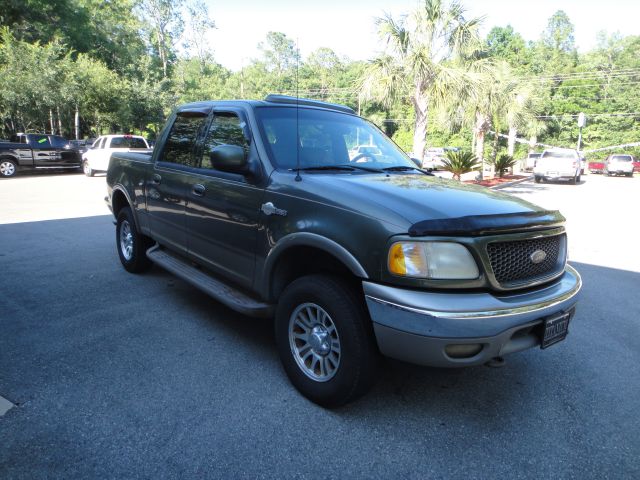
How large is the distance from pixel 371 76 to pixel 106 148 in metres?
12.4

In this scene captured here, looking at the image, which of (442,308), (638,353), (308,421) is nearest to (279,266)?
(308,421)

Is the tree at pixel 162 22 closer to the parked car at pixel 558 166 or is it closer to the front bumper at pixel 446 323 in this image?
the parked car at pixel 558 166

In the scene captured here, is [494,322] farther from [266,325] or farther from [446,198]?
[266,325]

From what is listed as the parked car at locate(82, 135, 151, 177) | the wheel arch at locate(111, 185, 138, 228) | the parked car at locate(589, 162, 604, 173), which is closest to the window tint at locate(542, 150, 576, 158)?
the parked car at locate(589, 162, 604, 173)

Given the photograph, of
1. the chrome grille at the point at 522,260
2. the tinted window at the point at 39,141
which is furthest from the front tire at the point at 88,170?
the chrome grille at the point at 522,260

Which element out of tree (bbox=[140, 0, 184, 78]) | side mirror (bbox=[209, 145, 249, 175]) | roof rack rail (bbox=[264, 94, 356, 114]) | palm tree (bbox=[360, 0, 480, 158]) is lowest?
side mirror (bbox=[209, 145, 249, 175])

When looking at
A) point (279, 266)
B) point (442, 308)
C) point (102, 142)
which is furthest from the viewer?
point (102, 142)

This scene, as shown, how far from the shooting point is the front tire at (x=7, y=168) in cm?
1827

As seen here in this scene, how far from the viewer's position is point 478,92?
1417cm

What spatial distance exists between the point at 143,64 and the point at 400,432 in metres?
34.0

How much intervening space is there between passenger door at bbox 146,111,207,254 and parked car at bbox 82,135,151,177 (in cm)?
1619

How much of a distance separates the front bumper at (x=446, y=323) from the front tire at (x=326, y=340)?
0.15 m

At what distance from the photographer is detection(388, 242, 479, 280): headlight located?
2.35 meters

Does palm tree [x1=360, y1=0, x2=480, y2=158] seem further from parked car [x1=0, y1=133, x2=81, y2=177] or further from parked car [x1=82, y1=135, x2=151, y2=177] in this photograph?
parked car [x1=0, y1=133, x2=81, y2=177]
